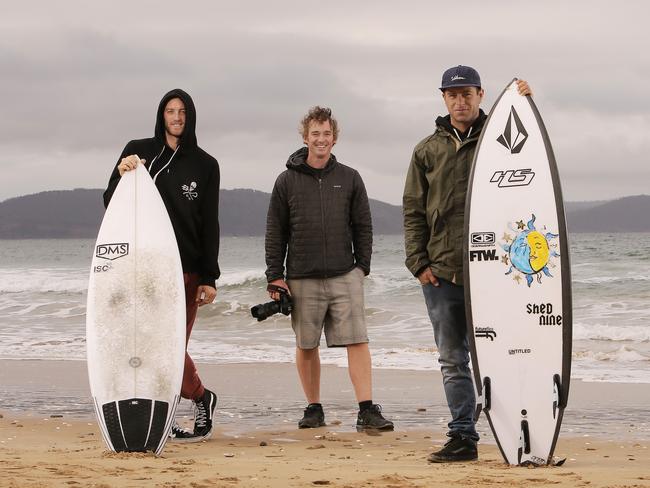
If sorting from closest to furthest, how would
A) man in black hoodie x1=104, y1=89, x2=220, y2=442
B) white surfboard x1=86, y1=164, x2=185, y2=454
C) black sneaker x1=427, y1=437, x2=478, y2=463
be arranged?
black sneaker x1=427, y1=437, x2=478, y2=463
white surfboard x1=86, y1=164, x2=185, y2=454
man in black hoodie x1=104, y1=89, x2=220, y2=442

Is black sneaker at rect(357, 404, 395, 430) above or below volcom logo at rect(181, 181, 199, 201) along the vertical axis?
below

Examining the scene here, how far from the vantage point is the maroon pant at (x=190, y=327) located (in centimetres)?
500

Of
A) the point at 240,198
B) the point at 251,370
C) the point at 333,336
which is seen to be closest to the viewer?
the point at 333,336

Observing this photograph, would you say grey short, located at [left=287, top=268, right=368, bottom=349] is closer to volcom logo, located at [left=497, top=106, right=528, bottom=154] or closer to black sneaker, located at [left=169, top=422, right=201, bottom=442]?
black sneaker, located at [left=169, top=422, right=201, bottom=442]

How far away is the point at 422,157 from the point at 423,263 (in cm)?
48

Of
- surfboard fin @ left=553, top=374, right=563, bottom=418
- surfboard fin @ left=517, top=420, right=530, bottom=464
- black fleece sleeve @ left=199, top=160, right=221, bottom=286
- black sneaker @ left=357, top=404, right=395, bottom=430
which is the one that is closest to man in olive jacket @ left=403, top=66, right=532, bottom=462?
surfboard fin @ left=517, top=420, right=530, bottom=464

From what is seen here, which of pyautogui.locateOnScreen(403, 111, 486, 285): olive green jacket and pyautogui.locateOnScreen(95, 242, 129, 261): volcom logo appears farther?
pyautogui.locateOnScreen(95, 242, 129, 261): volcom logo

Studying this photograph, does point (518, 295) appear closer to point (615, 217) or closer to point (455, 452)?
point (455, 452)

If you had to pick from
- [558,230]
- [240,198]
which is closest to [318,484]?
[558,230]

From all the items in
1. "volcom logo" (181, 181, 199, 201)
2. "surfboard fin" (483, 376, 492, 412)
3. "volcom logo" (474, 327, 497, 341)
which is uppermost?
"volcom logo" (181, 181, 199, 201)

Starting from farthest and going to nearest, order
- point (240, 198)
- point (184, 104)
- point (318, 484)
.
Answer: point (240, 198), point (184, 104), point (318, 484)

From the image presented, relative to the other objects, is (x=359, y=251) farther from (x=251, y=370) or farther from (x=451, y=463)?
(x=251, y=370)

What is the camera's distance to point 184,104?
4883 mm

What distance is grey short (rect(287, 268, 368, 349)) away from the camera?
17.7 feet
